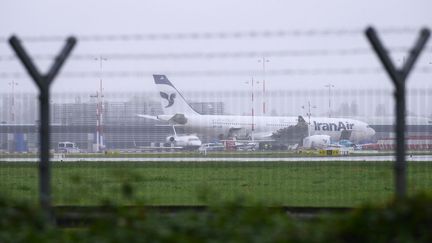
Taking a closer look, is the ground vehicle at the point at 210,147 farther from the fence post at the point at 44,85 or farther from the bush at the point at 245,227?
the bush at the point at 245,227

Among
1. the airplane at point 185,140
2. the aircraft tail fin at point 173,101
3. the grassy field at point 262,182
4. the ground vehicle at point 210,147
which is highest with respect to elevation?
the aircraft tail fin at point 173,101

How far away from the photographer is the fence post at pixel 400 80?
16.4ft

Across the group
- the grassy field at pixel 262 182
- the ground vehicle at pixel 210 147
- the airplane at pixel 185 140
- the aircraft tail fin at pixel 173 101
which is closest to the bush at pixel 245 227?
the aircraft tail fin at pixel 173 101

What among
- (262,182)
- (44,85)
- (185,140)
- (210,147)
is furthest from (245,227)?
(262,182)

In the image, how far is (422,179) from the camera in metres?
12.1

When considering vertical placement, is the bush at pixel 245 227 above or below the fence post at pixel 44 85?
below

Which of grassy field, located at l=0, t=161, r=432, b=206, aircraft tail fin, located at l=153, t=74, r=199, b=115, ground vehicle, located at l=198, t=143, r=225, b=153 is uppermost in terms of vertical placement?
aircraft tail fin, located at l=153, t=74, r=199, b=115

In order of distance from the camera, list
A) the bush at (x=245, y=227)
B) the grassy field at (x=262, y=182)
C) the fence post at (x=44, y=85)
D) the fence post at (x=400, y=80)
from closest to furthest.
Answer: the bush at (x=245, y=227), the fence post at (x=400, y=80), the fence post at (x=44, y=85), the grassy field at (x=262, y=182)

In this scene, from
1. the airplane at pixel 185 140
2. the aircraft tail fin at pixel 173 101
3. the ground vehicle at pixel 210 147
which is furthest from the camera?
the airplane at pixel 185 140

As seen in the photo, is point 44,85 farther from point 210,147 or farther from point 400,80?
point 210,147

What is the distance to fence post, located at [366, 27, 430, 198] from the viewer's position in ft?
16.4

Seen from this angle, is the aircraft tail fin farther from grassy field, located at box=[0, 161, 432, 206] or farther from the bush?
the bush

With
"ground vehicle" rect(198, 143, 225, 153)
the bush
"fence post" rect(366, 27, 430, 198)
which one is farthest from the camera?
"ground vehicle" rect(198, 143, 225, 153)

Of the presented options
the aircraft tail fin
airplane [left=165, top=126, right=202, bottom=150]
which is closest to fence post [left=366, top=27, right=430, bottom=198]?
the aircraft tail fin
